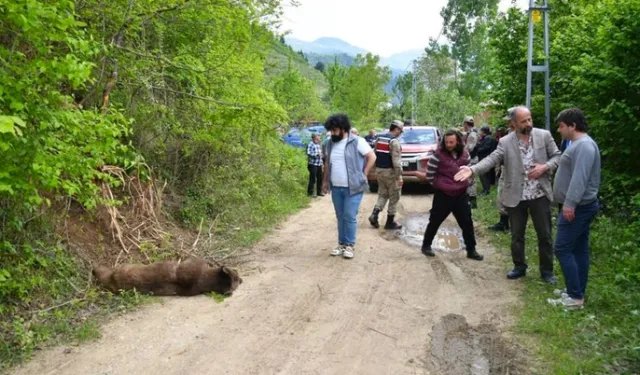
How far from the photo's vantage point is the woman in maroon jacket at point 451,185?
671 cm

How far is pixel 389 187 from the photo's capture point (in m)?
8.91

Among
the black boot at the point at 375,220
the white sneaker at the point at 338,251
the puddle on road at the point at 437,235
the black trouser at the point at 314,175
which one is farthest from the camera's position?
the black trouser at the point at 314,175

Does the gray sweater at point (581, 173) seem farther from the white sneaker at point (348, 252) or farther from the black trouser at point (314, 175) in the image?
the black trouser at point (314, 175)

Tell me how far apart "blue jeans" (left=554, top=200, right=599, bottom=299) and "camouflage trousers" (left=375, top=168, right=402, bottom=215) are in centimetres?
399

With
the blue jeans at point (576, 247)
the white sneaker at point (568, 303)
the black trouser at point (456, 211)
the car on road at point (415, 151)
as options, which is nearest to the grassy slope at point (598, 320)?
the white sneaker at point (568, 303)

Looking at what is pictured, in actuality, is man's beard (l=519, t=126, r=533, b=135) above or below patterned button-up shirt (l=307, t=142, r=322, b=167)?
above

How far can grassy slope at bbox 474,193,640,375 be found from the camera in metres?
3.86

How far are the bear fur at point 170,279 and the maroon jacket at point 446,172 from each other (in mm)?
2946

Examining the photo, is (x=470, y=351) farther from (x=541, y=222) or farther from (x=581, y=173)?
(x=541, y=222)

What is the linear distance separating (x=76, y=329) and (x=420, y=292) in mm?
3361

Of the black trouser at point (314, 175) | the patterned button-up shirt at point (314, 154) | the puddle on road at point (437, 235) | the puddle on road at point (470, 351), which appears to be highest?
the patterned button-up shirt at point (314, 154)

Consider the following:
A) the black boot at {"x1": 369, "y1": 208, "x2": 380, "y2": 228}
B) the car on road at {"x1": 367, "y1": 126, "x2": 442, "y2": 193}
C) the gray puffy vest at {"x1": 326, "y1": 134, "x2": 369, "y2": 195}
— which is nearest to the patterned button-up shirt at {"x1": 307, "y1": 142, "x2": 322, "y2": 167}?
the car on road at {"x1": 367, "y1": 126, "x2": 442, "y2": 193}

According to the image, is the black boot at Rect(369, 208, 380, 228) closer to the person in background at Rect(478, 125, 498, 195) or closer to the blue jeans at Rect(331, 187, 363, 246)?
the blue jeans at Rect(331, 187, 363, 246)

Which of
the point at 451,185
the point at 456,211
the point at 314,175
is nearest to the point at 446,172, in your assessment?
the point at 451,185
